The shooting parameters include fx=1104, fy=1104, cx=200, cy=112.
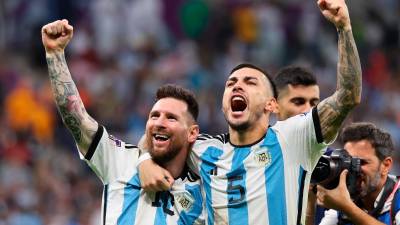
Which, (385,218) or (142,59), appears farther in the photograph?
(142,59)

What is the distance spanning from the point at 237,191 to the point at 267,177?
18 centimetres

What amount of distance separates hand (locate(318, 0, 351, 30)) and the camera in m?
0.81

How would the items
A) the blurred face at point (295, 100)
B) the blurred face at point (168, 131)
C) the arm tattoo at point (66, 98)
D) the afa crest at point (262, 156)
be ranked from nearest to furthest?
the afa crest at point (262, 156)
the arm tattoo at point (66, 98)
the blurred face at point (168, 131)
the blurred face at point (295, 100)

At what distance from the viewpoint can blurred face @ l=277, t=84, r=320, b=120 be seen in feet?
23.1

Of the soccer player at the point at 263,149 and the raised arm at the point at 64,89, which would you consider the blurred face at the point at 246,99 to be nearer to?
the soccer player at the point at 263,149

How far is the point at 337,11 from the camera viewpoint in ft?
18.2

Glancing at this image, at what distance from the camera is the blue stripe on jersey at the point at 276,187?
583 cm

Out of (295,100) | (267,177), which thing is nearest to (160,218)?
(267,177)

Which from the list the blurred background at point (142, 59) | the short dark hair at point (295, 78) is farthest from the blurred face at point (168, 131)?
the blurred background at point (142, 59)

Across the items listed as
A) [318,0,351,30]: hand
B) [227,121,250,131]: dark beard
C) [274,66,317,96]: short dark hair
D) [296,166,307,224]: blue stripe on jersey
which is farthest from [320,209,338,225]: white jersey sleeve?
[318,0,351,30]: hand

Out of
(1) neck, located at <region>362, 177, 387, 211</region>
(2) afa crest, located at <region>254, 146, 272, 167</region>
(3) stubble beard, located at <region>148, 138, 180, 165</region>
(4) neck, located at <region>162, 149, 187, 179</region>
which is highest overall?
(2) afa crest, located at <region>254, 146, 272, 167</region>

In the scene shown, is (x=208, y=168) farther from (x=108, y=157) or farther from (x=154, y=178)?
(x=108, y=157)

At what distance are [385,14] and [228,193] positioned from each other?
10.1m

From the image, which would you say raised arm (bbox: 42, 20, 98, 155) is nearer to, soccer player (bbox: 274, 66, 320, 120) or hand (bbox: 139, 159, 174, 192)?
hand (bbox: 139, 159, 174, 192)
